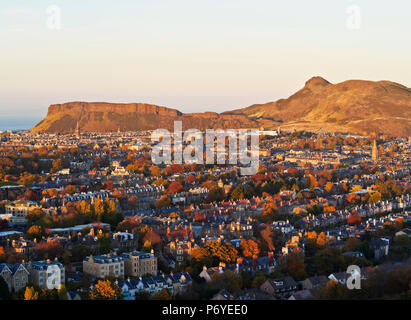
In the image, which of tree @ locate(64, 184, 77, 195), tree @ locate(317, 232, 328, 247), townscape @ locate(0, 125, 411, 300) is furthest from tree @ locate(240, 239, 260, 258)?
tree @ locate(64, 184, 77, 195)

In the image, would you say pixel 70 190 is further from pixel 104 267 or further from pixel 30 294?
pixel 30 294

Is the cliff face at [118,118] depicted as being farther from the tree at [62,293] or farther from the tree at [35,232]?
the tree at [62,293]

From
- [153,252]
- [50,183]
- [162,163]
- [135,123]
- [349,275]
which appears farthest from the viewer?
[135,123]

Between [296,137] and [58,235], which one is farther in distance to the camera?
[296,137]

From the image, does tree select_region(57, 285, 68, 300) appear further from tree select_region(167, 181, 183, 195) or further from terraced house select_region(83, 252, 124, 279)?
tree select_region(167, 181, 183, 195)

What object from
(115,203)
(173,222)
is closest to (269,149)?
(115,203)

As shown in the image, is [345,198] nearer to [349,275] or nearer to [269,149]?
[349,275]
